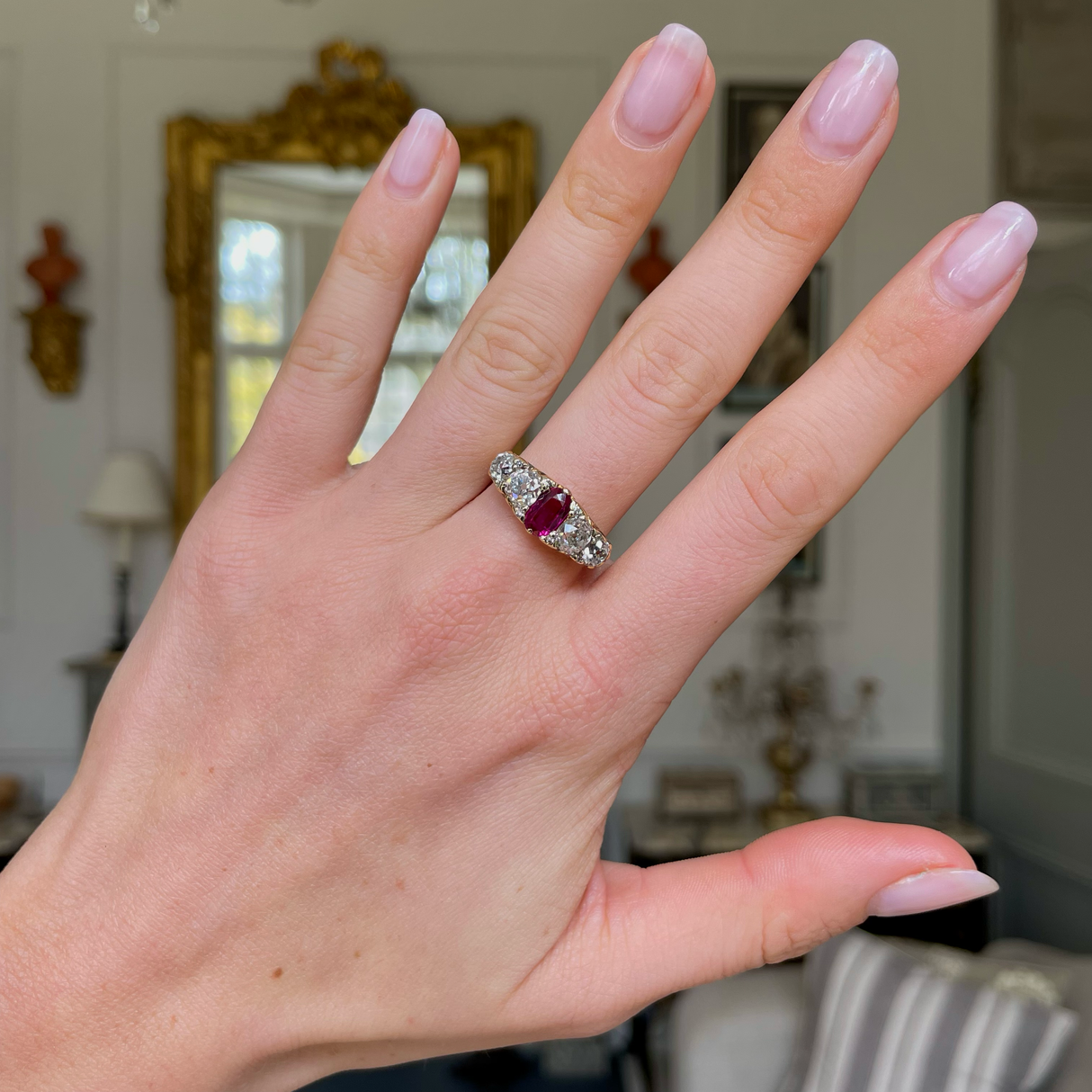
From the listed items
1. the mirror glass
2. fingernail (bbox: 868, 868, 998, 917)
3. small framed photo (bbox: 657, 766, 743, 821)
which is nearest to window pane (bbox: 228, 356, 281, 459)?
the mirror glass

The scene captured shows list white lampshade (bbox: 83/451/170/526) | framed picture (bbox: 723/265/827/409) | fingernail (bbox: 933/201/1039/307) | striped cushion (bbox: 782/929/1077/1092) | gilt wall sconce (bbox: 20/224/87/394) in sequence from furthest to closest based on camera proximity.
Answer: framed picture (bbox: 723/265/827/409), gilt wall sconce (bbox: 20/224/87/394), white lampshade (bbox: 83/451/170/526), striped cushion (bbox: 782/929/1077/1092), fingernail (bbox: 933/201/1039/307)

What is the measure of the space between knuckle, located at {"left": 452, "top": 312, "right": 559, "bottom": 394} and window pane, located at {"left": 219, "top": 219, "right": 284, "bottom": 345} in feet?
8.30

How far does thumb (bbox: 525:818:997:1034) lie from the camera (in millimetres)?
549

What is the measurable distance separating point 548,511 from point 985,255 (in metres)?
0.27

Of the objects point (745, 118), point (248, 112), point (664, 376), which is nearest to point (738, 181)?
point (745, 118)

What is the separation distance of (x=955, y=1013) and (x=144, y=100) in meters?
3.27

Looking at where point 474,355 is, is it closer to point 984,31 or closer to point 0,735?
point 0,735

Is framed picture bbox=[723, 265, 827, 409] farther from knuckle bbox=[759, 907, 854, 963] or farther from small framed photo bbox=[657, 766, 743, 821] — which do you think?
knuckle bbox=[759, 907, 854, 963]

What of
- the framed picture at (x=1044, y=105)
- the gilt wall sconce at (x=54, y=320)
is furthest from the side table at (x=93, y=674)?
the framed picture at (x=1044, y=105)

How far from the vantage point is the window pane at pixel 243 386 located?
9.54ft

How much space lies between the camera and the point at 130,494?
2705 millimetres

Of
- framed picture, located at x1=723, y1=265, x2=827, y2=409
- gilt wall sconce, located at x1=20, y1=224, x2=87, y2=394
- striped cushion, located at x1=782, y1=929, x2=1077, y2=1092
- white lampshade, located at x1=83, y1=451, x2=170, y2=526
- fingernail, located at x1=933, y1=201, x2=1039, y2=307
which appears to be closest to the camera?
fingernail, located at x1=933, y1=201, x2=1039, y2=307

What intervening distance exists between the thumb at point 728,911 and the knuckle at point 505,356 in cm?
33

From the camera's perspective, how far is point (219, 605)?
0.57m
